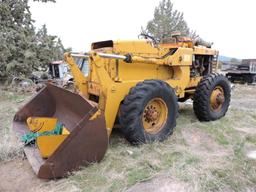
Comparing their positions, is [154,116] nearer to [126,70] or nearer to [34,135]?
[126,70]

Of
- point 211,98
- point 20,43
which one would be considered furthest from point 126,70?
point 20,43

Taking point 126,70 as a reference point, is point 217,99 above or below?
below

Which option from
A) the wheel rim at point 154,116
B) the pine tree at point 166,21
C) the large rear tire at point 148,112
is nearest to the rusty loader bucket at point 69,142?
the large rear tire at point 148,112

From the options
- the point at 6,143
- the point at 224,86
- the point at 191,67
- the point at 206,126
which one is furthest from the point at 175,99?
the point at 6,143

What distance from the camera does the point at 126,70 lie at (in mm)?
4055

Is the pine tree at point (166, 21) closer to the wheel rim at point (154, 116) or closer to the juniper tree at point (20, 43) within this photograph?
the juniper tree at point (20, 43)

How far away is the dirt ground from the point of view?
2.66 metres

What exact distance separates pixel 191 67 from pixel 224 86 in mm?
792

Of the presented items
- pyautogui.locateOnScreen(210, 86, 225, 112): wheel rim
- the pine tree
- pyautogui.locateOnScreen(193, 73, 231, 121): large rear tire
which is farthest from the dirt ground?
the pine tree

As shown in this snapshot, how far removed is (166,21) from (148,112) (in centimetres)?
2363

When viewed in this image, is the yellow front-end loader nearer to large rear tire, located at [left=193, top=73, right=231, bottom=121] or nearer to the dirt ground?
large rear tire, located at [left=193, top=73, right=231, bottom=121]

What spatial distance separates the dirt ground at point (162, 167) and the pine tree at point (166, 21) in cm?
2189

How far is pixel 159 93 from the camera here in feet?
12.3

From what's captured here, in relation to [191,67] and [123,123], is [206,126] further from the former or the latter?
[123,123]
